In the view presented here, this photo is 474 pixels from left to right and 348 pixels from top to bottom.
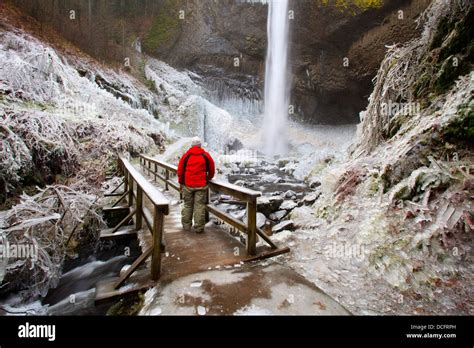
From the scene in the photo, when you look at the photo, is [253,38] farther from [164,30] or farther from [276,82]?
[164,30]

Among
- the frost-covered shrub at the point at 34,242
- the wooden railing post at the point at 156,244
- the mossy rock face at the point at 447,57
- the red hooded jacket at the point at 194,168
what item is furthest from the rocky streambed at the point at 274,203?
the frost-covered shrub at the point at 34,242

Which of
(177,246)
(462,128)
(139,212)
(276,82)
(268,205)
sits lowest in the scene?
(268,205)

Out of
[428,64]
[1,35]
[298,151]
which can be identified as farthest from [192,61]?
[428,64]

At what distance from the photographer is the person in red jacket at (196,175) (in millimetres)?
4078

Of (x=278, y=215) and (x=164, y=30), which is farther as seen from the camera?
(x=164, y=30)

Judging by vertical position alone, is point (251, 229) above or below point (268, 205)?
above

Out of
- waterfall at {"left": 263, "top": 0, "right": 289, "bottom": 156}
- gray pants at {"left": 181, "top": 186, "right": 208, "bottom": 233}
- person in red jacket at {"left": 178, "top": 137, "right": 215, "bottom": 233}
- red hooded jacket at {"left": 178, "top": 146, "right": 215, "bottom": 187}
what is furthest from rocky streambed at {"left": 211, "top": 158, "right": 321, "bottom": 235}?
waterfall at {"left": 263, "top": 0, "right": 289, "bottom": 156}

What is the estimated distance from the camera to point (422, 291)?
2.67 metres

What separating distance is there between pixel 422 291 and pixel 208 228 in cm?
329

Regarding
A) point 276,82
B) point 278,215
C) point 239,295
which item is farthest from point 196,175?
point 276,82

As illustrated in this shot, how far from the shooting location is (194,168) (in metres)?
4.07

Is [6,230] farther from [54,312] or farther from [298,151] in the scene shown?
[298,151]

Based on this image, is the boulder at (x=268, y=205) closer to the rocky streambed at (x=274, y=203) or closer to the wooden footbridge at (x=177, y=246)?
the rocky streambed at (x=274, y=203)

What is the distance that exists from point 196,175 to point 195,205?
57 cm
